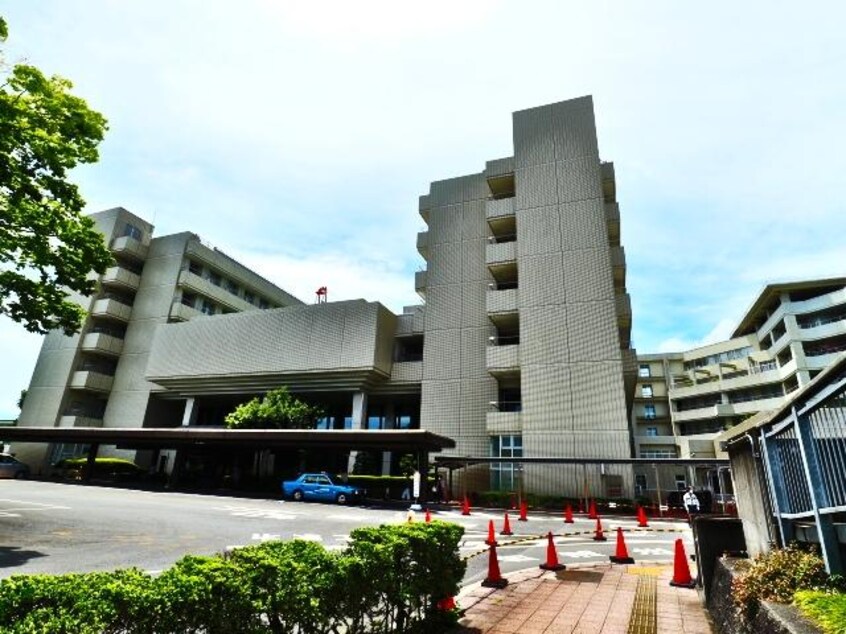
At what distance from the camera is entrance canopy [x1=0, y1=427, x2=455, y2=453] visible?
25.3 m

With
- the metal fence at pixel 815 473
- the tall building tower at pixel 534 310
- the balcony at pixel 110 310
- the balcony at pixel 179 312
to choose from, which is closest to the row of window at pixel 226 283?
the balcony at pixel 179 312

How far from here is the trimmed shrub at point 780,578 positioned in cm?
385

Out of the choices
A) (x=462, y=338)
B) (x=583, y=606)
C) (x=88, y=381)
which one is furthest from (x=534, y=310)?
(x=88, y=381)

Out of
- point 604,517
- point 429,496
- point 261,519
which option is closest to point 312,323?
point 429,496

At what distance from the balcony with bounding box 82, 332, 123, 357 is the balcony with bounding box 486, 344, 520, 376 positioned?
112 feet

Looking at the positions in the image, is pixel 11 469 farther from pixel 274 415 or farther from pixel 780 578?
pixel 780 578

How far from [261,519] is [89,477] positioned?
83.2 feet

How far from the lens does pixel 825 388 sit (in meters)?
3.72

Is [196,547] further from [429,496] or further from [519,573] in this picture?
[429,496]

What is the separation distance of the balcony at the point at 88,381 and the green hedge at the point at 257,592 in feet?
150

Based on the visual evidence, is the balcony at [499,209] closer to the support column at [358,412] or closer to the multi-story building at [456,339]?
the multi-story building at [456,339]

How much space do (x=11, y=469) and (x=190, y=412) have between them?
1189cm

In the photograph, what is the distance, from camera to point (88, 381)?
4119 cm

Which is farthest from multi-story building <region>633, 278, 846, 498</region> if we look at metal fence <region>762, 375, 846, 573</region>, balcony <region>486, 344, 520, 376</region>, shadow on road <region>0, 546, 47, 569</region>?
shadow on road <region>0, 546, 47, 569</region>
